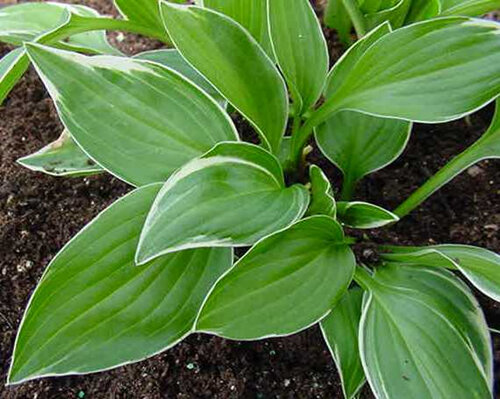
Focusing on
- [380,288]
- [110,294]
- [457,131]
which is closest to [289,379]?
[380,288]

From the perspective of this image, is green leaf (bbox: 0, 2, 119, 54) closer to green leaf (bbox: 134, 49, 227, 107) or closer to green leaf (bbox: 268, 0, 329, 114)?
green leaf (bbox: 134, 49, 227, 107)

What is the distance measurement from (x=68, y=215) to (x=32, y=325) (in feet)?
1.36

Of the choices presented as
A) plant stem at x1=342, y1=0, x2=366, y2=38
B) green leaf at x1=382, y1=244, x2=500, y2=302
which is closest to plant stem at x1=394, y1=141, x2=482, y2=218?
green leaf at x1=382, y1=244, x2=500, y2=302

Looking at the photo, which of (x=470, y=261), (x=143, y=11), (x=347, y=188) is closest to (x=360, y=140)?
(x=347, y=188)

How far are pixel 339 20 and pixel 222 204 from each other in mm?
688

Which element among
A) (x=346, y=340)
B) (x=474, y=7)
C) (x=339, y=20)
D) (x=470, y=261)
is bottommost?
(x=346, y=340)

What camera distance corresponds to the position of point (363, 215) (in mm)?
937

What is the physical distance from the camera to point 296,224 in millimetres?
844

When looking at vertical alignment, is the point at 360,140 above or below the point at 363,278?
above

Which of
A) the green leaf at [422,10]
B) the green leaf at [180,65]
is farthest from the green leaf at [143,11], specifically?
the green leaf at [422,10]

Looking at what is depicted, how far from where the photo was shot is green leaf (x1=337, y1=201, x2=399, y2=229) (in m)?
0.90

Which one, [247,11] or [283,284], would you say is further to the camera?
[247,11]

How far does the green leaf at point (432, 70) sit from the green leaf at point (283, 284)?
19 cm

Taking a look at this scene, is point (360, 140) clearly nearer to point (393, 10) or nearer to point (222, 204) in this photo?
point (393, 10)
